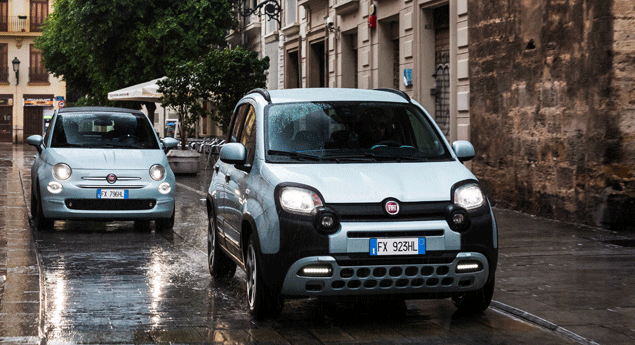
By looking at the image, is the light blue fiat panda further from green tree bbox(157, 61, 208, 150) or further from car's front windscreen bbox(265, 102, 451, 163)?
green tree bbox(157, 61, 208, 150)

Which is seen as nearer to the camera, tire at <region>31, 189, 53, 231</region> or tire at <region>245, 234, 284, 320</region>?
tire at <region>245, 234, 284, 320</region>

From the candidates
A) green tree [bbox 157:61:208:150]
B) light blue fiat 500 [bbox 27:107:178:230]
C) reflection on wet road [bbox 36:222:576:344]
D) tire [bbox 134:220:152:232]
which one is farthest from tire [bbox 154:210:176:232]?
green tree [bbox 157:61:208:150]

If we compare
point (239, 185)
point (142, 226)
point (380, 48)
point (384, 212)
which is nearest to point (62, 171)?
point (142, 226)

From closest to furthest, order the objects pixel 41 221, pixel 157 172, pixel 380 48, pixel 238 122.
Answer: pixel 238 122 < pixel 41 221 < pixel 157 172 < pixel 380 48

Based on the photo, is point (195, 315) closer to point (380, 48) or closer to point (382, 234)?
point (382, 234)

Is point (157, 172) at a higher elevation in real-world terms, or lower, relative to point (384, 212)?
higher

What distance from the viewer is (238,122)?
811 centimetres

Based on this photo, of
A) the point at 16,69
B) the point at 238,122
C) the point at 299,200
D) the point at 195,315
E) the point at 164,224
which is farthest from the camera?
the point at 16,69

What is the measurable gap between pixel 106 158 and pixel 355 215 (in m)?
6.73

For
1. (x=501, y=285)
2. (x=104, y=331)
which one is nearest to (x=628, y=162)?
(x=501, y=285)

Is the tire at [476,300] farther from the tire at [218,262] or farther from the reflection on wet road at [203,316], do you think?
the tire at [218,262]

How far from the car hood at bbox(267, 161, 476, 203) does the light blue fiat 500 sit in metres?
5.64

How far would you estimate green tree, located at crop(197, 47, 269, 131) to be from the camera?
25094 mm

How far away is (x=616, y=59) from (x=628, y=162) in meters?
1.27
